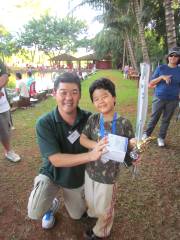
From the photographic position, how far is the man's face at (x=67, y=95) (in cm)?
236

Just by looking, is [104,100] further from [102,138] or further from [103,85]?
[102,138]

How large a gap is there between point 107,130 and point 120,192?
171 centimetres

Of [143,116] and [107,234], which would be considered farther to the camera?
[107,234]

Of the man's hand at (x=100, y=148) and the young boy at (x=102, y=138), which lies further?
the young boy at (x=102, y=138)

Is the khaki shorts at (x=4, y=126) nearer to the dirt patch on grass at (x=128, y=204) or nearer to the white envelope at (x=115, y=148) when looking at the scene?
the dirt patch on grass at (x=128, y=204)

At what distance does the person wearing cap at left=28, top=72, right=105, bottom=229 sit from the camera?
2363mm

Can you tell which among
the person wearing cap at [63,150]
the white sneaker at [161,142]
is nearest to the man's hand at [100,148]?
the person wearing cap at [63,150]

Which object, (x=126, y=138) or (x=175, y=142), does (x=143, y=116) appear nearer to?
(x=126, y=138)

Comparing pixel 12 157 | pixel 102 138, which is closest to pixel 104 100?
→ pixel 102 138

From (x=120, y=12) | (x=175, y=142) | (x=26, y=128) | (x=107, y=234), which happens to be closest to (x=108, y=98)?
(x=107, y=234)

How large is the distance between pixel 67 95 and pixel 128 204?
1.78 metres

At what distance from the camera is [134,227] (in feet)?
9.92

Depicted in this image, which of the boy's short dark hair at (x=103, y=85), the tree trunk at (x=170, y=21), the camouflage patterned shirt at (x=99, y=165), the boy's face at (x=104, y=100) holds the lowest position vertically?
the camouflage patterned shirt at (x=99, y=165)

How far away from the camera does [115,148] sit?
206 cm
